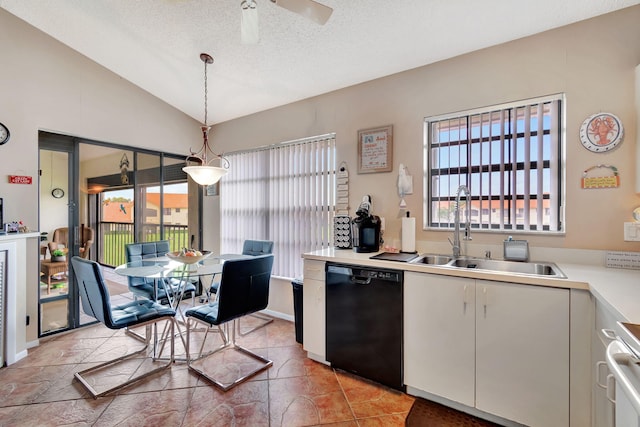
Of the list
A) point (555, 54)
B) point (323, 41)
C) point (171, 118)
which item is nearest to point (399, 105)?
point (323, 41)

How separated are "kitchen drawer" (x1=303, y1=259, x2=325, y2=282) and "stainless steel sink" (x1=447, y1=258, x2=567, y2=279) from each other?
102 cm

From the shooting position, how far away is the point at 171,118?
13.2 ft

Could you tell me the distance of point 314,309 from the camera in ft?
8.35

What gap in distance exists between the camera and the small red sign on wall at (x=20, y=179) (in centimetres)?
273

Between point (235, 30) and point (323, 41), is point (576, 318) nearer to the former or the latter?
point (323, 41)

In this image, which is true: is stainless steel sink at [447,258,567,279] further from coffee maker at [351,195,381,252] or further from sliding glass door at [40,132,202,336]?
sliding glass door at [40,132,202,336]

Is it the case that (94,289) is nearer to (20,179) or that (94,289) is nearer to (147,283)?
(147,283)

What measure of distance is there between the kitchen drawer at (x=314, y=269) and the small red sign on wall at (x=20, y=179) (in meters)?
2.81

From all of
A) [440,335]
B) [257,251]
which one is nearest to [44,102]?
[257,251]

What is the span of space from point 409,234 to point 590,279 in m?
1.21

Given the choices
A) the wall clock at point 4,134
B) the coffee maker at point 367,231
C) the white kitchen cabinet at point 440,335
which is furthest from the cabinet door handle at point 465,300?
the wall clock at point 4,134

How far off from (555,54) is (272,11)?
2104mm

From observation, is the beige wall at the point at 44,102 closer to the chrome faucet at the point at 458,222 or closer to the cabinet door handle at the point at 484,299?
the chrome faucet at the point at 458,222

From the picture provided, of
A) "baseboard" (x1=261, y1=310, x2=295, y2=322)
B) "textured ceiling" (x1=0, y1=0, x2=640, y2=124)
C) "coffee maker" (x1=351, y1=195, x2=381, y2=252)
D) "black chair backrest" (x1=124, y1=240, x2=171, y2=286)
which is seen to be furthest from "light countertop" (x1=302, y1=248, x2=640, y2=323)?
"black chair backrest" (x1=124, y1=240, x2=171, y2=286)
